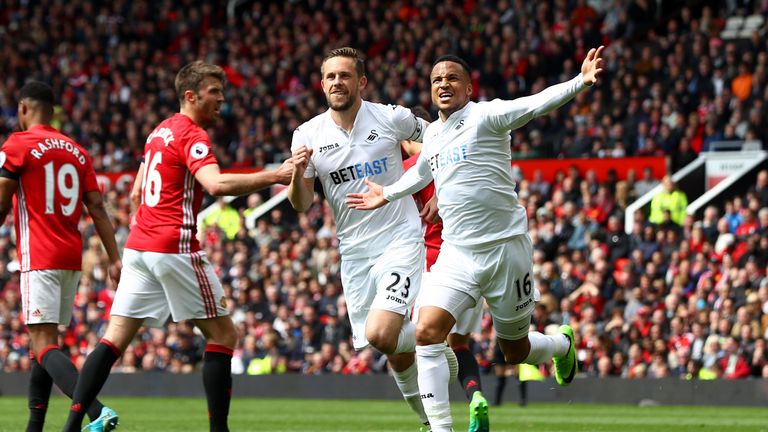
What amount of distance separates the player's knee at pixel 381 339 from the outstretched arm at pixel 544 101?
1.54m

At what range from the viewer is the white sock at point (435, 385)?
8.40m

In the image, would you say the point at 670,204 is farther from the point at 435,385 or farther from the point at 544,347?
the point at 435,385

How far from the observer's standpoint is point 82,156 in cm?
945

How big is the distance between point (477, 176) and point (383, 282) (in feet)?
3.57

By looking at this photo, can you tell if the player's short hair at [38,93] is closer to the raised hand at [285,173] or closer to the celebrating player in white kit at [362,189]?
the celebrating player in white kit at [362,189]

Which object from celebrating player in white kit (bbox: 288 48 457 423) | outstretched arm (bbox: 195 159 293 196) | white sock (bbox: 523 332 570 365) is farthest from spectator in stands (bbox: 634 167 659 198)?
outstretched arm (bbox: 195 159 293 196)

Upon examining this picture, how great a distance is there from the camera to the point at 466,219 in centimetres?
866

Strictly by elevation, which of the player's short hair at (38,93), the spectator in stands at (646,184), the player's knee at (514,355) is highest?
the player's short hair at (38,93)

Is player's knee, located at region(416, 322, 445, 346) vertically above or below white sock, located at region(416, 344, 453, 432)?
above

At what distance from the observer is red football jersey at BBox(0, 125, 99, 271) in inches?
360

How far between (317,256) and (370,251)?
12.5m

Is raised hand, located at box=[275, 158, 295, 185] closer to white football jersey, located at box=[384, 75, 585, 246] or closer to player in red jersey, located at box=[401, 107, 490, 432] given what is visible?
white football jersey, located at box=[384, 75, 585, 246]

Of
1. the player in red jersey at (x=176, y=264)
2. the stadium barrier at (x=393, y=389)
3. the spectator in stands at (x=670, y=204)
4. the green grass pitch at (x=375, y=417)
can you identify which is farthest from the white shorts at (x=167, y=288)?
the spectator in stands at (x=670, y=204)

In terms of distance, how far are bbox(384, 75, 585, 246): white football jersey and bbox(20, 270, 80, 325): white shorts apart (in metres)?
2.61
